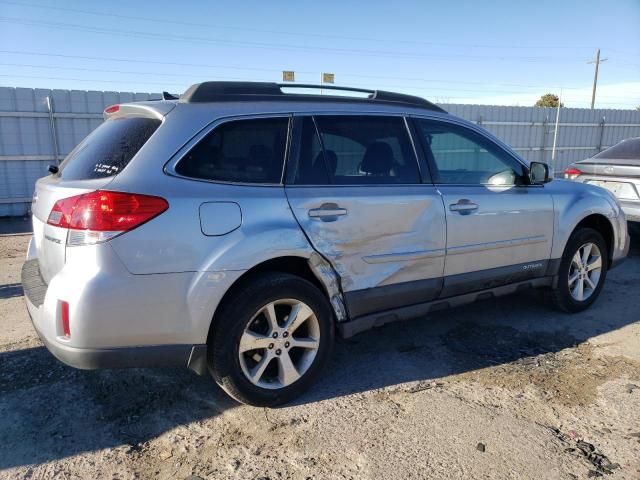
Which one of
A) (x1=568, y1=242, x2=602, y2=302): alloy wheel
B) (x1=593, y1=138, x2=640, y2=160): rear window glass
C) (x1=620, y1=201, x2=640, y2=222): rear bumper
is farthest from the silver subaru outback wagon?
(x1=593, y1=138, x2=640, y2=160): rear window glass

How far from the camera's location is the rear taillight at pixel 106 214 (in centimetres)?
255

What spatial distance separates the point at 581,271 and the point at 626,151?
333 cm

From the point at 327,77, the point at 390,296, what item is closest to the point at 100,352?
the point at 390,296

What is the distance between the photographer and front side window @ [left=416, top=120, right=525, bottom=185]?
3854mm

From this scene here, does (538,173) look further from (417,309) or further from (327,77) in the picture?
(327,77)

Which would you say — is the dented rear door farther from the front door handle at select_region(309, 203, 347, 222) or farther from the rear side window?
the rear side window

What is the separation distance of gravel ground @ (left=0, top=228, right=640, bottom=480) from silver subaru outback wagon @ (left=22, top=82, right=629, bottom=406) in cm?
34

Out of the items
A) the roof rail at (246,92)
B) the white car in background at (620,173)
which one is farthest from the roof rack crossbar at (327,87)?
the white car in background at (620,173)

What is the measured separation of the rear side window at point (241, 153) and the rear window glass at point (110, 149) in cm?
29

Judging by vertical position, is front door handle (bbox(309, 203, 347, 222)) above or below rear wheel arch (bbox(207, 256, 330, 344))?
above

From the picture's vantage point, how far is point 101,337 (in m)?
2.60

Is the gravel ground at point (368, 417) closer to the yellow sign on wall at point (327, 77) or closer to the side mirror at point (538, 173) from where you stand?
the side mirror at point (538, 173)

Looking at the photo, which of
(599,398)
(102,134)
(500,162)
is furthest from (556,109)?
(102,134)

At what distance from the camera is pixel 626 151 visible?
7156mm
